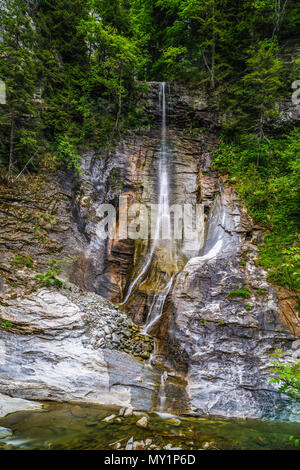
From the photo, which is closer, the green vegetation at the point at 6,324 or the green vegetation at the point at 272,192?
the green vegetation at the point at 6,324

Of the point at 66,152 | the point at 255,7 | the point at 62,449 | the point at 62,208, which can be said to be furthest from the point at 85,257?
the point at 255,7

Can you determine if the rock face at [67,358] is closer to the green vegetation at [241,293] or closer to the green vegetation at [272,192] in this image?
the green vegetation at [241,293]

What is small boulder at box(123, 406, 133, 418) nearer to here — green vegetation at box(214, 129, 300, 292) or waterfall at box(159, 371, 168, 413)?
waterfall at box(159, 371, 168, 413)

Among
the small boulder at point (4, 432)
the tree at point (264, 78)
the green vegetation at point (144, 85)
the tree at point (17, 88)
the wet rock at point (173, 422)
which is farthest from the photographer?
the tree at point (264, 78)

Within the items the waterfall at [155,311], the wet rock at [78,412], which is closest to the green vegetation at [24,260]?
the waterfall at [155,311]

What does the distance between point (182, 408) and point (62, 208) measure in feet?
26.6

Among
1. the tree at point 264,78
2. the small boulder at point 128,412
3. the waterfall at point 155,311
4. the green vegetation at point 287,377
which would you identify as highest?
the tree at point 264,78

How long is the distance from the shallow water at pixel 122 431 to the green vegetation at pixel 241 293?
3134mm

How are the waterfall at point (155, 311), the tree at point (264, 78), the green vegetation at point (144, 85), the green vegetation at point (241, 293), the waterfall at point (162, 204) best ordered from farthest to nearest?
1. the tree at point (264, 78)
2. the waterfall at point (162, 204)
3. the green vegetation at point (144, 85)
4. the waterfall at point (155, 311)
5. the green vegetation at point (241, 293)

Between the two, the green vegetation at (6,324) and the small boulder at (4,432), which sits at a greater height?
the green vegetation at (6,324)

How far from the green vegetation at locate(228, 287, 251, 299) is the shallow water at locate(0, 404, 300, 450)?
3134mm

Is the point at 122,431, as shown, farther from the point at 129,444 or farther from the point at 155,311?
the point at 155,311

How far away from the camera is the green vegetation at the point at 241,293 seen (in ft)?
24.6

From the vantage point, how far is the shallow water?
3.80 metres
